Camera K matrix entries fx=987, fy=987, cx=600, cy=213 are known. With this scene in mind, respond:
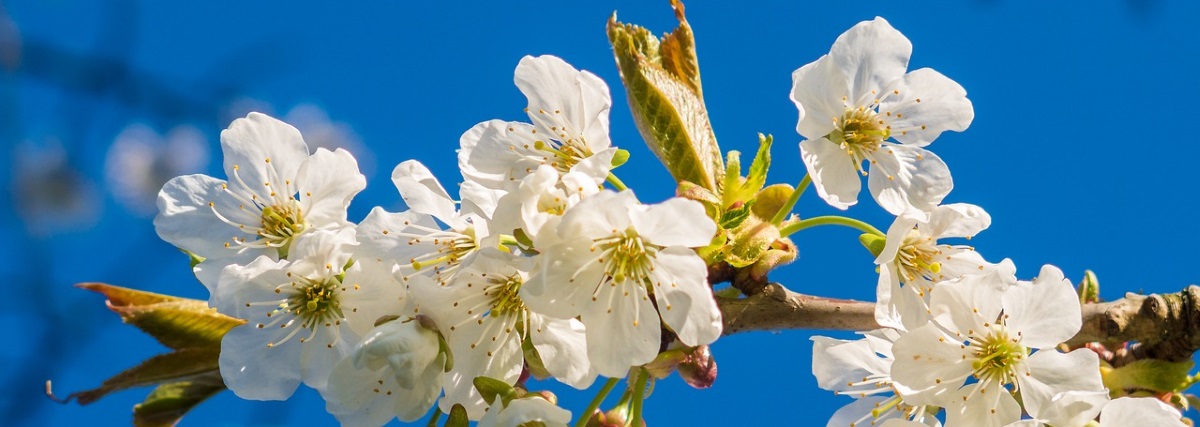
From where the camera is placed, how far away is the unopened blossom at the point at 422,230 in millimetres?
875

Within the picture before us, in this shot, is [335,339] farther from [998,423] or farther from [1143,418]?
[1143,418]

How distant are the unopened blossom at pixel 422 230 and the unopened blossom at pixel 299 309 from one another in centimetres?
2

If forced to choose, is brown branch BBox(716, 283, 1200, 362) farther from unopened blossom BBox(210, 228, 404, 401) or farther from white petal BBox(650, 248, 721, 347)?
unopened blossom BBox(210, 228, 404, 401)

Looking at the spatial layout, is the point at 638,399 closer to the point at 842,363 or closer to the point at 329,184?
the point at 842,363

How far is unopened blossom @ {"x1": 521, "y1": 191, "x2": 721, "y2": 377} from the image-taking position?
75 centimetres

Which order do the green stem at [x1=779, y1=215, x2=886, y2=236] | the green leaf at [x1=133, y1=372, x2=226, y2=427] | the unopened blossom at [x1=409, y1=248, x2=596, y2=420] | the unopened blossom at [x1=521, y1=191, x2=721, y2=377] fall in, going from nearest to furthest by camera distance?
1. the unopened blossom at [x1=521, y1=191, x2=721, y2=377]
2. the unopened blossom at [x1=409, y1=248, x2=596, y2=420]
3. the green stem at [x1=779, y1=215, x2=886, y2=236]
4. the green leaf at [x1=133, y1=372, x2=226, y2=427]

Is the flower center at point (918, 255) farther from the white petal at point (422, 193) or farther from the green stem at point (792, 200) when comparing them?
the white petal at point (422, 193)

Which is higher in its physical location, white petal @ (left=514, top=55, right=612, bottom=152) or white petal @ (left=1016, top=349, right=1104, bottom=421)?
white petal @ (left=514, top=55, right=612, bottom=152)

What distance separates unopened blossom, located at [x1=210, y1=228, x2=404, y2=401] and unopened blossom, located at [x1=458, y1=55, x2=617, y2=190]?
13 cm

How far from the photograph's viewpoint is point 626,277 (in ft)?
2.72

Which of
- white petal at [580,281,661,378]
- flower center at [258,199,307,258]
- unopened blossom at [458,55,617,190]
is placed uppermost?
unopened blossom at [458,55,617,190]

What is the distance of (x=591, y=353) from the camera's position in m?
0.82

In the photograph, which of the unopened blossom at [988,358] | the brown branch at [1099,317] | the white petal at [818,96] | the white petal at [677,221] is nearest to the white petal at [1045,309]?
the unopened blossom at [988,358]

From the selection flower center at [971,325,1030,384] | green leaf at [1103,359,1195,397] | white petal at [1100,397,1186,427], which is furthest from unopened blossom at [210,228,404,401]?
green leaf at [1103,359,1195,397]
